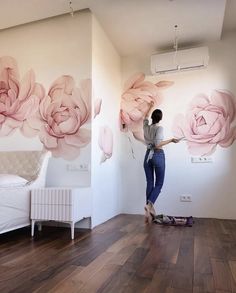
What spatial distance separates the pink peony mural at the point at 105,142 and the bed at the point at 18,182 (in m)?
0.78

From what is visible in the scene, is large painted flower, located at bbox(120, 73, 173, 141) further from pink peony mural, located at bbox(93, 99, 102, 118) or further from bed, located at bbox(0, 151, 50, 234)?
bed, located at bbox(0, 151, 50, 234)

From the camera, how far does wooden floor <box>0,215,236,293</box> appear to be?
1729 mm

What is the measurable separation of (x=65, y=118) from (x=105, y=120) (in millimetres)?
677

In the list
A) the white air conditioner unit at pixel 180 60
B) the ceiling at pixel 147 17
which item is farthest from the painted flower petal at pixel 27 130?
the white air conditioner unit at pixel 180 60

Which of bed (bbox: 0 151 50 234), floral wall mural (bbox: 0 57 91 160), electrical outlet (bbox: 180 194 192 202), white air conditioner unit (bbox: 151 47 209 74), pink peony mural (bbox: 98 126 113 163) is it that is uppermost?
white air conditioner unit (bbox: 151 47 209 74)

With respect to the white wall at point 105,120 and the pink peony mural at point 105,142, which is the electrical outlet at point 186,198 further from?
the pink peony mural at point 105,142

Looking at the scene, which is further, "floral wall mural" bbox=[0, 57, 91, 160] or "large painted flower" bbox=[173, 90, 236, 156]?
"large painted flower" bbox=[173, 90, 236, 156]

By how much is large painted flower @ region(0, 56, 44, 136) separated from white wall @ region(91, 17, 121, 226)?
88cm

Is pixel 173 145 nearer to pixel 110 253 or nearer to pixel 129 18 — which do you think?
pixel 129 18

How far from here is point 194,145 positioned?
14.3ft

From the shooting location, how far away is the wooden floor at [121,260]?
1.73 metres

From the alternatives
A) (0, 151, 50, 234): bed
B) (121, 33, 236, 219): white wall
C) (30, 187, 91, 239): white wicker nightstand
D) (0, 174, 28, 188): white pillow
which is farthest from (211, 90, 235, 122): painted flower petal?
(0, 174, 28, 188): white pillow

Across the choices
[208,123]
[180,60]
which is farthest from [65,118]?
[208,123]

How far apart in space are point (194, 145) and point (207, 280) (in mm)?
2766
